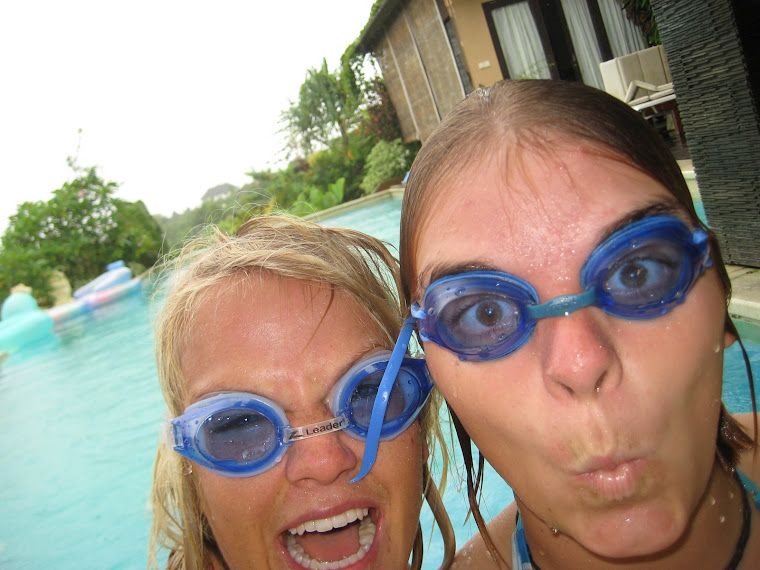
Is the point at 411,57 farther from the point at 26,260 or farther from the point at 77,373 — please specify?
the point at 26,260

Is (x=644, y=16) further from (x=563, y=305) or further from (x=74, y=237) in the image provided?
(x=74, y=237)

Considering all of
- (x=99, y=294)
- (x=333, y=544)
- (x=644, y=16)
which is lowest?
(x=333, y=544)

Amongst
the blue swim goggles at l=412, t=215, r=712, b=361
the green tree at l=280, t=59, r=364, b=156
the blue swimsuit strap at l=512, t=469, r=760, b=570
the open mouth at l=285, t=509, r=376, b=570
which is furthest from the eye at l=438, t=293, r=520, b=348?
the green tree at l=280, t=59, r=364, b=156

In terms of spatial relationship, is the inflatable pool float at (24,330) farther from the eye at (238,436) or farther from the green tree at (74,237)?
the eye at (238,436)

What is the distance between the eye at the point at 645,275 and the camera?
126 centimetres

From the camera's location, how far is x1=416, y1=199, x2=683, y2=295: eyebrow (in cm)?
128

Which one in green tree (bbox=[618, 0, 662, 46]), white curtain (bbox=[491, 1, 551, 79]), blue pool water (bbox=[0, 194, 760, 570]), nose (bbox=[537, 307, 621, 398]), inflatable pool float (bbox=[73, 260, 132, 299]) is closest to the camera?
nose (bbox=[537, 307, 621, 398])

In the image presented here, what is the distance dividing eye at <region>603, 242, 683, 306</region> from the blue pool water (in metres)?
1.78

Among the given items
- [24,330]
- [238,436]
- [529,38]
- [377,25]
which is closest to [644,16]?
[529,38]

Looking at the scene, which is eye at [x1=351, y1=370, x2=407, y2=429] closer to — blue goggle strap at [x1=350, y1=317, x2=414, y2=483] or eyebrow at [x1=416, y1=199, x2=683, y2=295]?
blue goggle strap at [x1=350, y1=317, x2=414, y2=483]

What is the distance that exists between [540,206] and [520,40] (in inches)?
659

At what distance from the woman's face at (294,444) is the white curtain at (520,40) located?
51.6 feet

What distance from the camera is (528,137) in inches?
55.5

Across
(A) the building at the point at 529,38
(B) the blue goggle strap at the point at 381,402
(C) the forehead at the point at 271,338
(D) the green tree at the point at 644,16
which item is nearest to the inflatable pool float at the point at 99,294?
(A) the building at the point at 529,38
